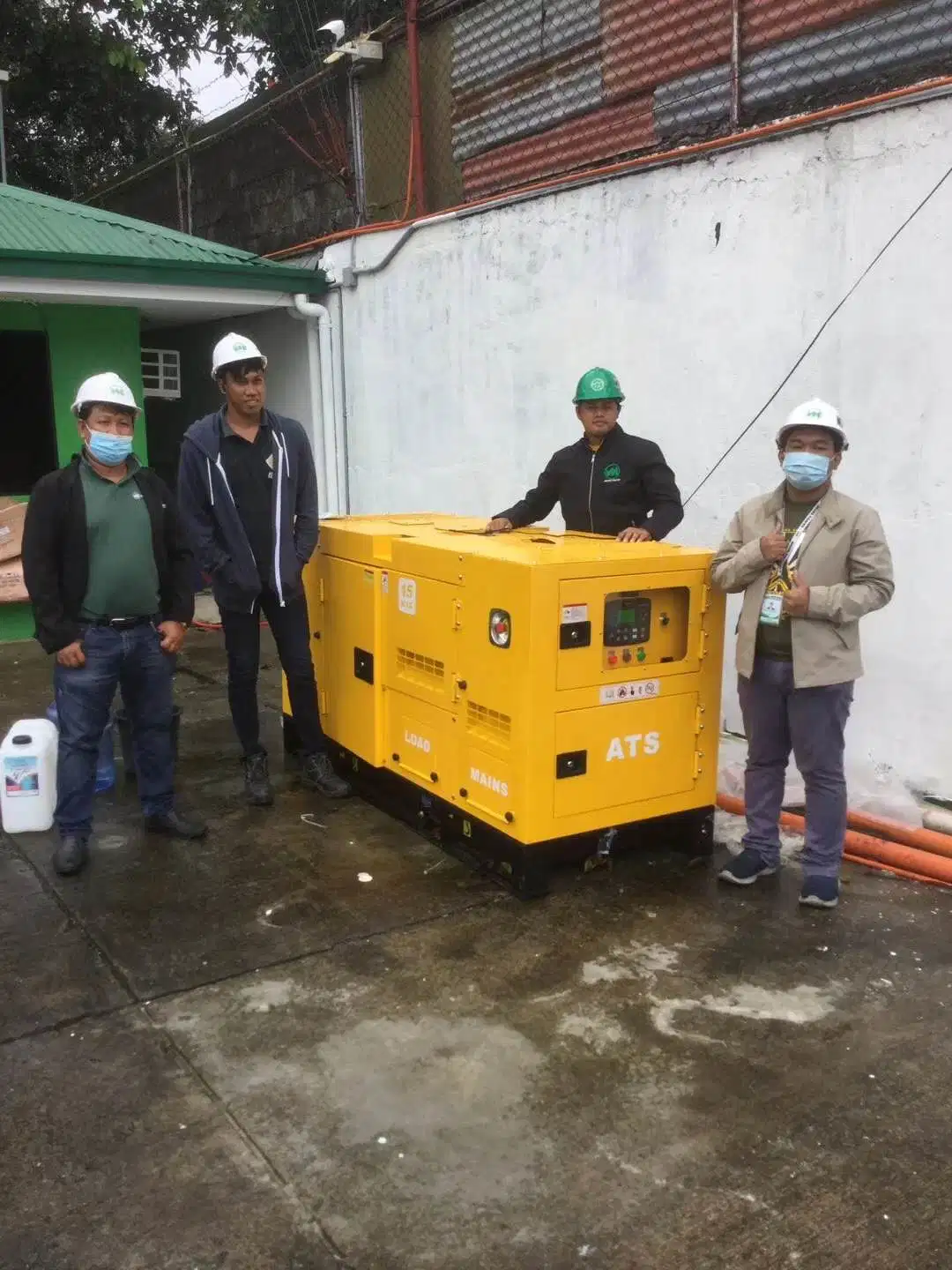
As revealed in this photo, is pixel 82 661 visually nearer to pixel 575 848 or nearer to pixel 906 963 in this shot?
pixel 575 848

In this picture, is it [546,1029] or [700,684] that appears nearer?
[546,1029]

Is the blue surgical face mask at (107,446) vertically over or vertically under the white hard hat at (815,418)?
under

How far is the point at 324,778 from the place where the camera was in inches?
195

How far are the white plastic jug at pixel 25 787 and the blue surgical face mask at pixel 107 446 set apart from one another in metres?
1.36

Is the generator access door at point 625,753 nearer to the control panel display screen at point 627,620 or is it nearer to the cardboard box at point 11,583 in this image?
the control panel display screen at point 627,620

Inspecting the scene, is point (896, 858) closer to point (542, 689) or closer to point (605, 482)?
point (542, 689)

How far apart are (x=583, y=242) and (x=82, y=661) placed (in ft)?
12.1

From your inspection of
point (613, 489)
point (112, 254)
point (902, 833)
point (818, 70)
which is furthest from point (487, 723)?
point (112, 254)

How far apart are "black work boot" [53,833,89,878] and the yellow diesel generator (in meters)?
1.28

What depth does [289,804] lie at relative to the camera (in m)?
4.88

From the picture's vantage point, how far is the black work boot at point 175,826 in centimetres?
443

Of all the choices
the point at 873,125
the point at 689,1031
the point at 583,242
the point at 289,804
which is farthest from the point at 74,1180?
the point at 583,242

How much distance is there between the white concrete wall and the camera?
14.3 ft

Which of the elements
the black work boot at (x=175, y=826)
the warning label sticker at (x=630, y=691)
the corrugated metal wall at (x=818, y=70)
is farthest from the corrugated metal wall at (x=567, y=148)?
the black work boot at (x=175, y=826)
